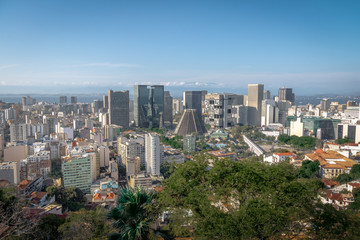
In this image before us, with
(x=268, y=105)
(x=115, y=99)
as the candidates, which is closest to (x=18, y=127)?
(x=115, y=99)

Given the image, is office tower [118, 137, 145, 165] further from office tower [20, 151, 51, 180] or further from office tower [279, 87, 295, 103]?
office tower [279, 87, 295, 103]

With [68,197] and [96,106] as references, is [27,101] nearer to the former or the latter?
[96,106]

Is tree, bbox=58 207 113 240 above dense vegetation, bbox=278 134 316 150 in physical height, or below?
above

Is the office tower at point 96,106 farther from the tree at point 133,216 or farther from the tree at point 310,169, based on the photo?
the tree at point 133,216

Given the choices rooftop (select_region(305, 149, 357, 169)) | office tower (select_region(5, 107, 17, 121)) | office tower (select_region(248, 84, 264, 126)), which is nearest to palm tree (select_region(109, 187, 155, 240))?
rooftop (select_region(305, 149, 357, 169))

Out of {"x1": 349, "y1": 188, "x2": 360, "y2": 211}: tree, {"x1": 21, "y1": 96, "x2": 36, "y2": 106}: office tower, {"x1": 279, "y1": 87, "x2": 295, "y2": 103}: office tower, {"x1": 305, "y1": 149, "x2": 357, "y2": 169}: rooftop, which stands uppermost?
{"x1": 279, "y1": 87, "x2": 295, "y2": 103}: office tower

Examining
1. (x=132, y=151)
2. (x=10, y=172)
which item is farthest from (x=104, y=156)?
(x=10, y=172)
